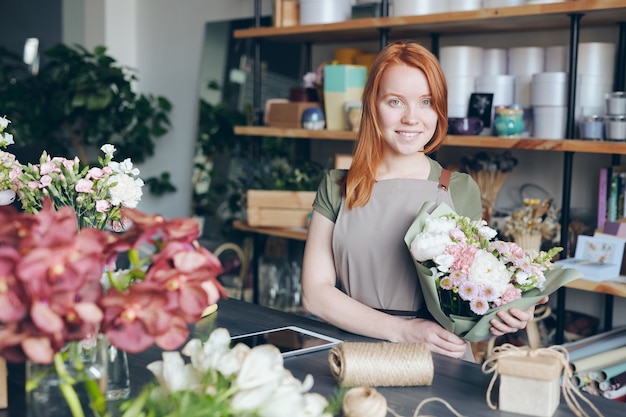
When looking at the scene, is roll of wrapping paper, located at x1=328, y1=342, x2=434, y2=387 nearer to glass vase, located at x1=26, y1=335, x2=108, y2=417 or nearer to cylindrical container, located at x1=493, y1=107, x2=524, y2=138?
glass vase, located at x1=26, y1=335, x2=108, y2=417

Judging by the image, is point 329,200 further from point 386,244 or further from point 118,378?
point 118,378

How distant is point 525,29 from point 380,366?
2.24m

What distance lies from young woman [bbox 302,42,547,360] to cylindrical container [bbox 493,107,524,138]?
927 mm

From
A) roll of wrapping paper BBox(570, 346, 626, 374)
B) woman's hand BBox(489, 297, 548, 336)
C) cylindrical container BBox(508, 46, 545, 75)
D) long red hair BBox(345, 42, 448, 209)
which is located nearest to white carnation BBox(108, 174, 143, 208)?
long red hair BBox(345, 42, 448, 209)

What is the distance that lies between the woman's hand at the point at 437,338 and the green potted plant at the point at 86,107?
3114 mm

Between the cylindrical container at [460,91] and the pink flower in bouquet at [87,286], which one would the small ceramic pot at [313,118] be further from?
the pink flower in bouquet at [87,286]

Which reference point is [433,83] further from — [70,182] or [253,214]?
[253,214]

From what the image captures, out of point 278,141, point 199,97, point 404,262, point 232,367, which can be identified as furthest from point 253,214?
point 232,367

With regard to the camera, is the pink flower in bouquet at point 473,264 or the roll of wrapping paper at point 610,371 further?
the roll of wrapping paper at point 610,371

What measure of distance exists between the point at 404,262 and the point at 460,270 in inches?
16.9

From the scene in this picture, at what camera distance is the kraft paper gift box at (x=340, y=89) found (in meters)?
3.54

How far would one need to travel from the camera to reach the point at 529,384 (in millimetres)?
1362

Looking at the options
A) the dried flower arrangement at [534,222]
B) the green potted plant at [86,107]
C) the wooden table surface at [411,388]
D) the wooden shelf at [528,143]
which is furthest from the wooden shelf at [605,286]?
the green potted plant at [86,107]

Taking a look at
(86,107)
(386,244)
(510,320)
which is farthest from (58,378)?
(86,107)
